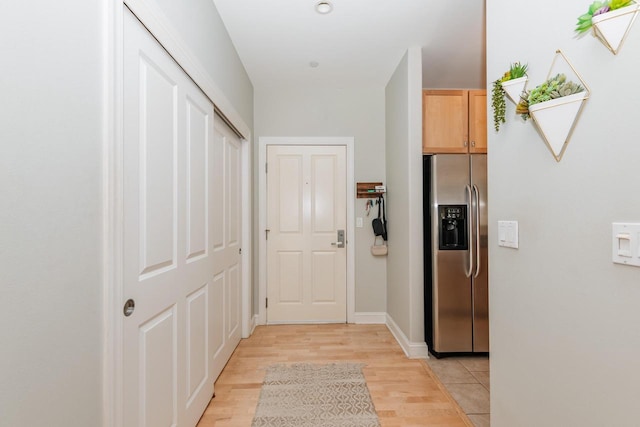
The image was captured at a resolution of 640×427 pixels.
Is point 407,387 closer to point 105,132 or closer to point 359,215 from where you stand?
point 359,215

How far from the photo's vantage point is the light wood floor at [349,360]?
6.45 feet

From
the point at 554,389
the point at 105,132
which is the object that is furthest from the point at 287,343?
the point at 105,132

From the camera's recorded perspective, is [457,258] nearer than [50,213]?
No

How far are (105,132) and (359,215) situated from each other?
2.91 m

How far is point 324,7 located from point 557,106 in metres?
1.82

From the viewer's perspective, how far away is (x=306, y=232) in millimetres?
3717

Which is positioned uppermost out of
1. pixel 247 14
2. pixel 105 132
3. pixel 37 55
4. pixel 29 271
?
pixel 247 14

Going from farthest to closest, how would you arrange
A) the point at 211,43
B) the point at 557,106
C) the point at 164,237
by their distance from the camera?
the point at 211,43, the point at 164,237, the point at 557,106

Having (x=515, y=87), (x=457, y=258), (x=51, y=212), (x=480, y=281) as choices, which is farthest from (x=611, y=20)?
(x=480, y=281)

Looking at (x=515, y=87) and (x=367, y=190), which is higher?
(x=515, y=87)

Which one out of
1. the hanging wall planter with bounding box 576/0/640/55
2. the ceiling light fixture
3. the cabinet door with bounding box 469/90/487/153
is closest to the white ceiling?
the ceiling light fixture

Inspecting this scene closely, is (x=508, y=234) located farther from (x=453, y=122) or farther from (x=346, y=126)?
(x=346, y=126)

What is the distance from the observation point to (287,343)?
312 centimetres

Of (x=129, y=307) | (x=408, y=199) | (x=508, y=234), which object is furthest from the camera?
(x=408, y=199)
